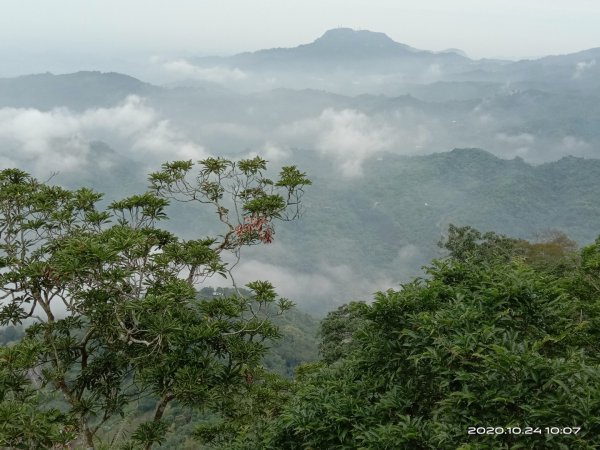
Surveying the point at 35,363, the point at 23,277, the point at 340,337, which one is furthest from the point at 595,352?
the point at 340,337

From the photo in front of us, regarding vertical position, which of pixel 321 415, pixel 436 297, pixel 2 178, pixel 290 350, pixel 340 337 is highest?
pixel 2 178

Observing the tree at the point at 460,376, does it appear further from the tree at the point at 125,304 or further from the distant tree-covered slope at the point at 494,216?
the distant tree-covered slope at the point at 494,216

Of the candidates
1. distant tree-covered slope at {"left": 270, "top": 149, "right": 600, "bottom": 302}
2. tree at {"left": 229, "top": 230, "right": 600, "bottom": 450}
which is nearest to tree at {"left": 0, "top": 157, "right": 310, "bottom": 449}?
tree at {"left": 229, "top": 230, "right": 600, "bottom": 450}

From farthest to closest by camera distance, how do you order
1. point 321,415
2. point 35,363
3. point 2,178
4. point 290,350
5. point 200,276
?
point 290,350 → point 2,178 → point 200,276 → point 35,363 → point 321,415

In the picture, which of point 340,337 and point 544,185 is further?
point 544,185

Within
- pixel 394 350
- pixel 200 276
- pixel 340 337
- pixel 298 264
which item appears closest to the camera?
pixel 394 350

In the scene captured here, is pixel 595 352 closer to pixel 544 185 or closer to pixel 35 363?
pixel 35 363

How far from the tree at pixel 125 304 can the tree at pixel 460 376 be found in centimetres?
137

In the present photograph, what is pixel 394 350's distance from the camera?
4.88 metres

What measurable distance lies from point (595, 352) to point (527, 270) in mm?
1295

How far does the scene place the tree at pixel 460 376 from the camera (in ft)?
11.1

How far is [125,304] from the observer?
232 inches

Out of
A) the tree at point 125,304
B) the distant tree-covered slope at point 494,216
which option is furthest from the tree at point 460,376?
the distant tree-covered slope at point 494,216

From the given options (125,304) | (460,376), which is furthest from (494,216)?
(460,376)
